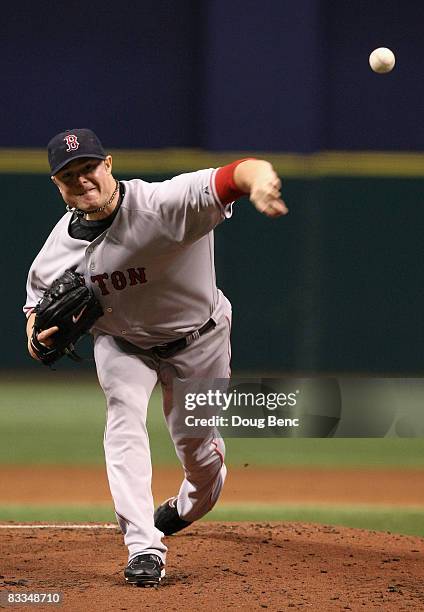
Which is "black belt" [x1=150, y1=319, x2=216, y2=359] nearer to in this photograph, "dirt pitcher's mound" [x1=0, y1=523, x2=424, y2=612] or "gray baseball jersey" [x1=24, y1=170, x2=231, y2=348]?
"gray baseball jersey" [x1=24, y1=170, x2=231, y2=348]

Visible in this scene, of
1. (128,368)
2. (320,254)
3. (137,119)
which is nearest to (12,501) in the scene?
(128,368)

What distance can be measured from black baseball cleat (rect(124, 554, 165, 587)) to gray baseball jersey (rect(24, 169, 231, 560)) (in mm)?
28

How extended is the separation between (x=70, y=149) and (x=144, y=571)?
1.33 meters

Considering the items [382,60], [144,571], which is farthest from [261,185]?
[382,60]

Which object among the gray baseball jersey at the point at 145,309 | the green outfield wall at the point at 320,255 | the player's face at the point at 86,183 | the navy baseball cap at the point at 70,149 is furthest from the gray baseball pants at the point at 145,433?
the green outfield wall at the point at 320,255

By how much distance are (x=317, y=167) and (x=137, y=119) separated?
2412mm

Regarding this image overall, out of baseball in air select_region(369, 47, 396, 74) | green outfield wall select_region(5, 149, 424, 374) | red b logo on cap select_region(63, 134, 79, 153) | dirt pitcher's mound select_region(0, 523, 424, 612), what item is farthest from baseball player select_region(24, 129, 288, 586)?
green outfield wall select_region(5, 149, 424, 374)

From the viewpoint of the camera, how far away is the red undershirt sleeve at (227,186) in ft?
9.80

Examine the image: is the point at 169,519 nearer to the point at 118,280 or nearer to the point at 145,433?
the point at 145,433

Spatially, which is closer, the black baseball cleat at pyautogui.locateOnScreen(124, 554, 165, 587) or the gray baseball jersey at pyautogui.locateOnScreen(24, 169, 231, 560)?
the black baseball cleat at pyautogui.locateOnScreen(124, 554, 165, 587)

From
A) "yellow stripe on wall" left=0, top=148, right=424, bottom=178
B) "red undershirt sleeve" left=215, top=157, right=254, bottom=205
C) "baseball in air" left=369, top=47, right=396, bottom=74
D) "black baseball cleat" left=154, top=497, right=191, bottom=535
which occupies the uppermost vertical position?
"baseball in air" left=369, top=47, right=396, bottom=74

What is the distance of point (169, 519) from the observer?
12.8 ft

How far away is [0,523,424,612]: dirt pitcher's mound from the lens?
117 inches

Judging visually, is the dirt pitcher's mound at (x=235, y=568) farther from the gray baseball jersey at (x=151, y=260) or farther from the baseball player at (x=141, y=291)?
the gray baseball jersey at (x=151, y=260)
